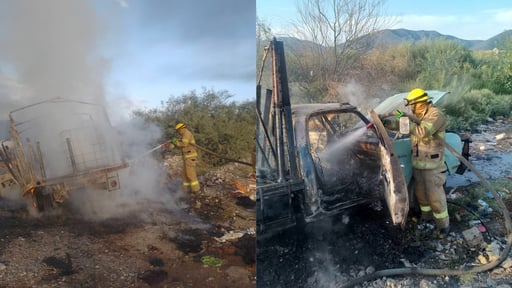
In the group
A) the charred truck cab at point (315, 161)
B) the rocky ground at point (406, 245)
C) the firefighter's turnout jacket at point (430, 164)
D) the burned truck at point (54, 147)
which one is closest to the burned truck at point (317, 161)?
the charred truck cab at point (315, 161)

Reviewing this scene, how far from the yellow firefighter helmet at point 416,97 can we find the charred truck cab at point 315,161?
1.12ft

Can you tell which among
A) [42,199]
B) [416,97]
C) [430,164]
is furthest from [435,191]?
[42,199]

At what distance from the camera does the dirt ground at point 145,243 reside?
1.42 m

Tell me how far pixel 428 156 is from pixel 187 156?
2450mm

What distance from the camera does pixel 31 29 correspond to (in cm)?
130

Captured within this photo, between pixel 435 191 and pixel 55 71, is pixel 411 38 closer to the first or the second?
pixel 435 191

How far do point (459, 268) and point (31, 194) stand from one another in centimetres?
280

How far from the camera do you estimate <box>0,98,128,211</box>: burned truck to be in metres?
1.32

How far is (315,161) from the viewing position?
2.97m

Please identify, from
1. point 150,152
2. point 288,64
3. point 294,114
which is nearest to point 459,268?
point 294,114

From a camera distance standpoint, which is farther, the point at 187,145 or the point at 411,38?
the point at 411,38

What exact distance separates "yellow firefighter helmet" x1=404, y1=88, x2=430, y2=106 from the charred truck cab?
342 millimetres

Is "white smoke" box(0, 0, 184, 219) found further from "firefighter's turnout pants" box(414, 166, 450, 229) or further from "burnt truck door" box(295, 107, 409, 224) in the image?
"firefighter's turnout pants" box(414, 166, 450, 229)

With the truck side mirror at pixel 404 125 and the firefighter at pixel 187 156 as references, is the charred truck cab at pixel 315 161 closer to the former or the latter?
the truck side mirror at pixel 404 125
